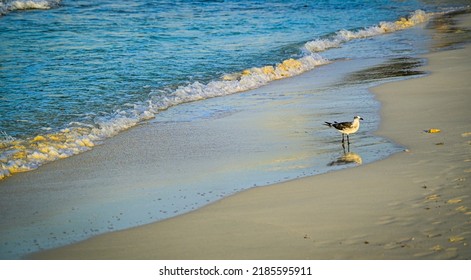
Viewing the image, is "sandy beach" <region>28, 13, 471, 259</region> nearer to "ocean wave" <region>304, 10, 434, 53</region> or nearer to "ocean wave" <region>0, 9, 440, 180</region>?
"ocean wave" <region>0, 9, 440, 180</region>

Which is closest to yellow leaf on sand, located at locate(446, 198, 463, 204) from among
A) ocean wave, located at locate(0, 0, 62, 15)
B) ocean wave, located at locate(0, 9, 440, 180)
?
ocean wave, located at locate(0, 9, 440, 180)

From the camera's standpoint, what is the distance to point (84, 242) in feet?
19.4

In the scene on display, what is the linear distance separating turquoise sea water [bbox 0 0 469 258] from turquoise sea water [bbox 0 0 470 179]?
0.12 ft

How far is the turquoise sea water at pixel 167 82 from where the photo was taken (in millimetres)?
6980

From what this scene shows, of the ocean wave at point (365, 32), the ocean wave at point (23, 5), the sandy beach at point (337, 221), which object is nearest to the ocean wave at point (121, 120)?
the ocean wave at point (365, 32)

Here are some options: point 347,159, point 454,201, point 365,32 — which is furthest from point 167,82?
point 365,32

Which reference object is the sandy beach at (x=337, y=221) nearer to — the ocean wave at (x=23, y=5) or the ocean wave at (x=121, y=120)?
the ocean wave at (x=121, y=120)

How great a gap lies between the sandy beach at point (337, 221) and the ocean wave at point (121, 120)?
3.03 metres

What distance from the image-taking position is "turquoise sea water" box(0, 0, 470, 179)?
10695 mm

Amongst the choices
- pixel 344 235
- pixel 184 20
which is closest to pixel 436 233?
pixel 344 235

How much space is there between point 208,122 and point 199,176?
298 centimetres

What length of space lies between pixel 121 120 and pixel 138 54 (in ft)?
23.2

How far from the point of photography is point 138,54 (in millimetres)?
17484

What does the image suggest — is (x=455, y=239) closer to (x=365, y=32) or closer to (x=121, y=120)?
(x=121, y=120)
